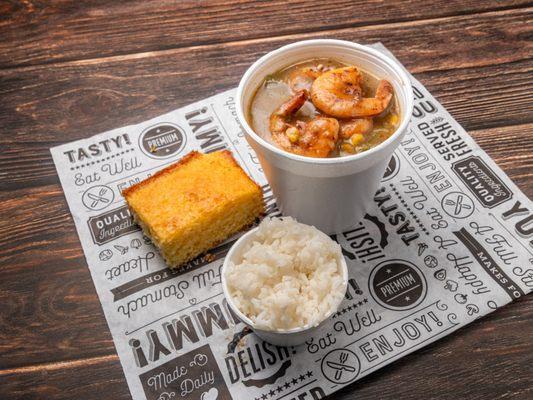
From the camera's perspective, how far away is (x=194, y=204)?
1721 mm

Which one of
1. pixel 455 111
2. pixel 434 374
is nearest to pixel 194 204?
pixel 434 374

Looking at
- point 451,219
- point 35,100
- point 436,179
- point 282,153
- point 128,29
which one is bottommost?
point 451,219

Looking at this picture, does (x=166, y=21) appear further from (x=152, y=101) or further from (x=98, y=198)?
(x=98, y=198)

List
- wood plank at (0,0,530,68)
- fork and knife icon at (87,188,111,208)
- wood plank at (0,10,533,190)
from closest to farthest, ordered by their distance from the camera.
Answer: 1. fork and knife icon at (87,188,111,208)
2. wood plank at (0,10,533,190)
3. wood plank at (0,0,530,68)

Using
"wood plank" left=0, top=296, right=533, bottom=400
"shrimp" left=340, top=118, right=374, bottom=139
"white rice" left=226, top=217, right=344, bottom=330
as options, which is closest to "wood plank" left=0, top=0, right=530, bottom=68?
"shrimp" left=340, top=118, right=374, bottom=139

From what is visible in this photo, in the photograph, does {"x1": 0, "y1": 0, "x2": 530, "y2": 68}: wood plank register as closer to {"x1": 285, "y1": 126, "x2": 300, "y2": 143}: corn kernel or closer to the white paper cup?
the white paper cup

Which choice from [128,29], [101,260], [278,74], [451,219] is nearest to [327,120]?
[278,74]

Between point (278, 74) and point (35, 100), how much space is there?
103cm

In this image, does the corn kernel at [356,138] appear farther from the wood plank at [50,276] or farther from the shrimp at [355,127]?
the wood plank at [50,276]

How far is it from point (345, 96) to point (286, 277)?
0.55 meters

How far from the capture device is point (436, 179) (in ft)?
6.26

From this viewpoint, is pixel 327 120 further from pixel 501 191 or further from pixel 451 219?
pixel 501 191

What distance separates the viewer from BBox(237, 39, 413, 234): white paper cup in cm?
152

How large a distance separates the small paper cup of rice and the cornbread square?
206mm
